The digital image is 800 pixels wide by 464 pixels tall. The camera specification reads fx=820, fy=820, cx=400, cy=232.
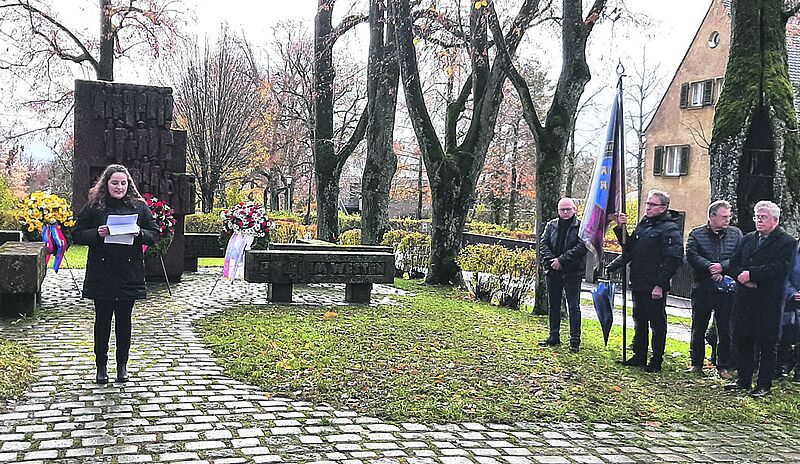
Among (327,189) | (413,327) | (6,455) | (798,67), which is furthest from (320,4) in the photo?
(798,67)

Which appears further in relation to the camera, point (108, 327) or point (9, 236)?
point (9, 236)

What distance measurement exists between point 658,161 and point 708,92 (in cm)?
432

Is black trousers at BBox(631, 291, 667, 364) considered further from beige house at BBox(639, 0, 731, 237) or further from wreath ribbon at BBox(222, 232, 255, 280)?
beige house at BBox(639, 0, 731, 237)

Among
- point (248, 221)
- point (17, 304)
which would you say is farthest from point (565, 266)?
point (17, 304)

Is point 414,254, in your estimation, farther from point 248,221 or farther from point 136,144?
point 136,144

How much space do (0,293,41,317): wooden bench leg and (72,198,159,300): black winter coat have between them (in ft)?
14.6

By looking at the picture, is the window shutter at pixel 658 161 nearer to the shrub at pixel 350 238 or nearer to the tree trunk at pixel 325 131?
the shrub at pixel 350 238

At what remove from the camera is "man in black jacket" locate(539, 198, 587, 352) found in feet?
32.8

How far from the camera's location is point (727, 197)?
9773 millimetres

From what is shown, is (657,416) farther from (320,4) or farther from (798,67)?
(798,67)

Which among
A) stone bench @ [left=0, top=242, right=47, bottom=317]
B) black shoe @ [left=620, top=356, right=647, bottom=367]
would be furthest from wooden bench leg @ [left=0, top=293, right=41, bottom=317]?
black shoe @ [left=620, top=356, right=647, bottom=367]

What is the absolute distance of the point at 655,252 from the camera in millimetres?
9000

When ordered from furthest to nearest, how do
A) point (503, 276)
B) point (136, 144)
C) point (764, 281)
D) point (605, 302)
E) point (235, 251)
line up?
1. point (503, 276)
2. point (136, 144)
3. point (235, 251)
4. point (605, 302)
5. point (764, 281)

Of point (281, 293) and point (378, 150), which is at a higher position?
point (378, 150)
